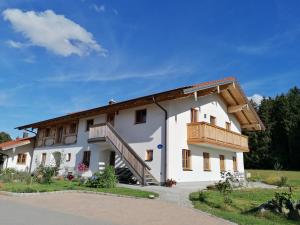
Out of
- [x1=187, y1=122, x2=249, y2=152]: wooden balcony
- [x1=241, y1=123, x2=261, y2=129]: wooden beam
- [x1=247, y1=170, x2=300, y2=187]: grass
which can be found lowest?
[x1=247, y1=170, x2=300, y2=187]: grass

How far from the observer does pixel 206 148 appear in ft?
→ 73.3

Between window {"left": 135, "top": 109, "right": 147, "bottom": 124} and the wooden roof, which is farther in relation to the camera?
window {"left": 135, "top": 109, "right": 147, "bottom": 124}

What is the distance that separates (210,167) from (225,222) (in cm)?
1454

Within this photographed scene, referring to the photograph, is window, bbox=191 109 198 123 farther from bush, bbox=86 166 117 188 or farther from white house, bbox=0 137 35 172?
white house, bbox=0 137 35 172

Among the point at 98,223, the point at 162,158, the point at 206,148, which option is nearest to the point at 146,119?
the point at 162,158

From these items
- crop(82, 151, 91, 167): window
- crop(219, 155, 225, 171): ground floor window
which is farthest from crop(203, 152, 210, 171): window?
crop(82, 151, 91, 167): window

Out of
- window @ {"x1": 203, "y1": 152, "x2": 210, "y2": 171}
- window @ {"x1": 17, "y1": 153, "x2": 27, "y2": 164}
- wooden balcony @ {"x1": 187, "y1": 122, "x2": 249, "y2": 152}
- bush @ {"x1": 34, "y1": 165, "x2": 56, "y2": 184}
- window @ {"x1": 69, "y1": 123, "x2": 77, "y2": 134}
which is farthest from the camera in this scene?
window @ {"x1": 17, "y1": 153, "x2": 27, "y2": 164}

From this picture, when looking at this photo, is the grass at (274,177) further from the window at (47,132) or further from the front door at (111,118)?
the window at (47,132)

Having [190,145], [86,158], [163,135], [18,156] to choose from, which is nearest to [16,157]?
[18,156]

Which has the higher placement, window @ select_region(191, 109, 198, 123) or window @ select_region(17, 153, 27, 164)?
window @ select_region(191, 109, 198, 123)

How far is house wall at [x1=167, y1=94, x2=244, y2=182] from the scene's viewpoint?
1873 centimetres

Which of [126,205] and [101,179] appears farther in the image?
[101,179]

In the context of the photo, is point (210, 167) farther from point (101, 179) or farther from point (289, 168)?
point (289, 168)

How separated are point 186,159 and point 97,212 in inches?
457
